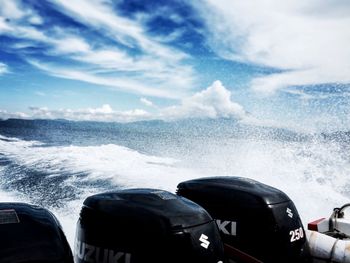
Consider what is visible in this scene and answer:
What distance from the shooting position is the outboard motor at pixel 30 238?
1.43 meters

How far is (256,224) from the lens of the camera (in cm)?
229

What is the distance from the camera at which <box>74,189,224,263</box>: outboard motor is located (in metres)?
1.72

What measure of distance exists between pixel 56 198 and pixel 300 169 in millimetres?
6353

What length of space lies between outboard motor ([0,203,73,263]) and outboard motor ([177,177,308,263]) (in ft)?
3.60

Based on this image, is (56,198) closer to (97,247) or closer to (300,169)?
(97,247)

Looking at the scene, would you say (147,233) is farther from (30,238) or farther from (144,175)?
(144,175)

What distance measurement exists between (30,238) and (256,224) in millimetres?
1383

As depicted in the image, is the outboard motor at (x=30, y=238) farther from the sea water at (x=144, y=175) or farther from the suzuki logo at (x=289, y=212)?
the sea water at (x=144, y=175)

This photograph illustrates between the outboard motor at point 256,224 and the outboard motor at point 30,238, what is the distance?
1098 mm

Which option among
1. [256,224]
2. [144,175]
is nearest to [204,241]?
[256,224]

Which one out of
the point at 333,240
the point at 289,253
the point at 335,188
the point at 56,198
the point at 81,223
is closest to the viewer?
the point at 81,223

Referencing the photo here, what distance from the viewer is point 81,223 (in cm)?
204

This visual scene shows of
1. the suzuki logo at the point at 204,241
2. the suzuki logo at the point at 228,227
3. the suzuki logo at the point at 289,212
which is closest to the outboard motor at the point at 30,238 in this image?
the suzuki logo at the point at 204,241

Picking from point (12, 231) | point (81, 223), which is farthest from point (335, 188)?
point (12, 231)
